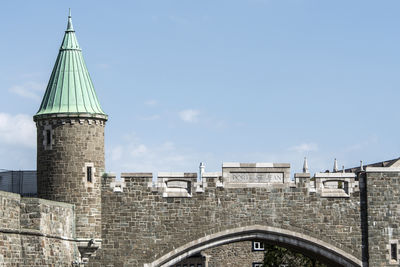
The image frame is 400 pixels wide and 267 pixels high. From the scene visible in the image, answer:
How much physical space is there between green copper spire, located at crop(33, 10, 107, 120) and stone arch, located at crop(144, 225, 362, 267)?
637cm

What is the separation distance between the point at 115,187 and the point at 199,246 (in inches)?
167

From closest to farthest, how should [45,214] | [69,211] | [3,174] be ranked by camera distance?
[45,214], [69,211], [3,174]

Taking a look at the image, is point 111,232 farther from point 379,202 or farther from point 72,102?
point 379,202

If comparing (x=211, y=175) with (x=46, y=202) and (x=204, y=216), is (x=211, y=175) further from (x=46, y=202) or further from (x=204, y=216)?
(x=46, y=202)

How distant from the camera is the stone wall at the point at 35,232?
117ft

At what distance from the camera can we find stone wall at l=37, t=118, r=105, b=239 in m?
42.2

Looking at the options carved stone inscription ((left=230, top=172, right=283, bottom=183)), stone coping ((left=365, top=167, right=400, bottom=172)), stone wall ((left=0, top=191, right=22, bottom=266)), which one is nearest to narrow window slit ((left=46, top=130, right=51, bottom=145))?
stone wall ((left=0, top=191, right=22, bottom=266))

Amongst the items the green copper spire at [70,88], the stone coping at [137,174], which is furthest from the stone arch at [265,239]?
the green copper spire at [70,88]

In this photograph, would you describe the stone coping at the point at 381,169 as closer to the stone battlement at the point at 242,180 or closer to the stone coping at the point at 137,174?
the stone battlement at the point at 242,180

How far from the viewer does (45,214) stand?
127ft

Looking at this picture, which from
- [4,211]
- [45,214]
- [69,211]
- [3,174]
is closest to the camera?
[4,211]

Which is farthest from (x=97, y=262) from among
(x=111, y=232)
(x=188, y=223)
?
(x=188, y=223)

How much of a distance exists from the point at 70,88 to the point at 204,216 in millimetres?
7580

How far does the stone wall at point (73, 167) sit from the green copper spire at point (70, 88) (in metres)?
0.40
